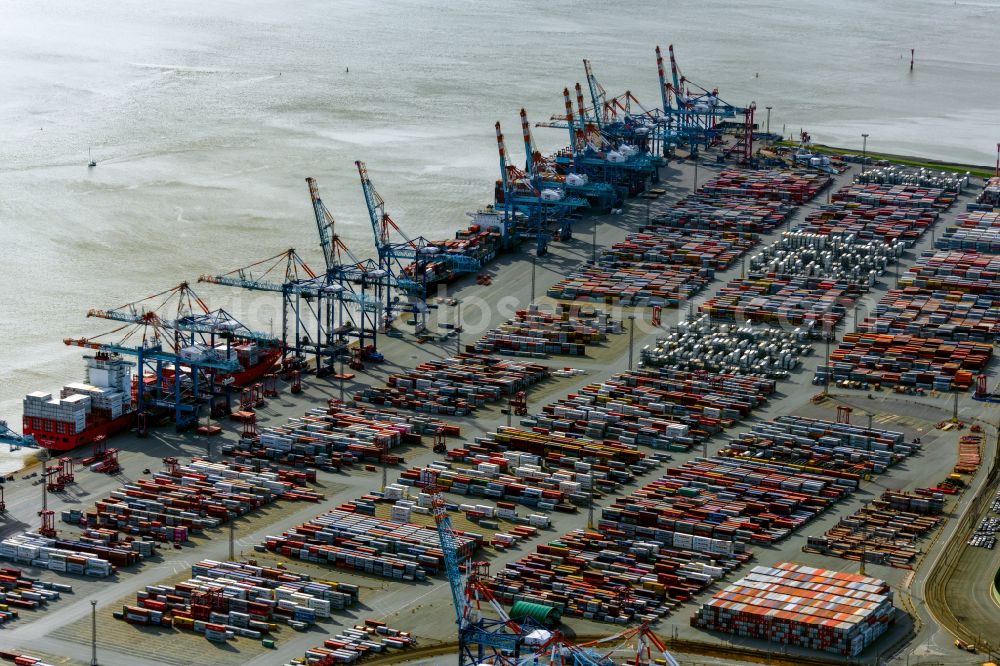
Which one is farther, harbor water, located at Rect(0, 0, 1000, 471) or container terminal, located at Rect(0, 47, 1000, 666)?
harbor water, located at Rect(0, 0, 1000, 471)

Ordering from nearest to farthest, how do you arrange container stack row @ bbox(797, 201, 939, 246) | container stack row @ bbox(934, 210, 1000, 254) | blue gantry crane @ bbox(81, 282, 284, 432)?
blue gantry crane @ bbox(81, 282, 284, 432) < container stack row @ bbox(934, 210, 1000, 254) < container stack row @ bbox(797, 201, 939, 246)

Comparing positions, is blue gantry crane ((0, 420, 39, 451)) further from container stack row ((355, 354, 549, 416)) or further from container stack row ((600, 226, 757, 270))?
container stack row ((600, 226, 757, 270))

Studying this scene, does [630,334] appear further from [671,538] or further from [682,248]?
[671,538]

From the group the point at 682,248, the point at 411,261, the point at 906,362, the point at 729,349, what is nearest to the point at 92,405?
the point at 411,261

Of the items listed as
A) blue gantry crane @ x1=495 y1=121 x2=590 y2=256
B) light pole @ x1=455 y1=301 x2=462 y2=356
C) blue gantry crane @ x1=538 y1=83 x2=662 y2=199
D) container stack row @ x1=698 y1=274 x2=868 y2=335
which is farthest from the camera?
blue gantry crane @ x1=538 y1=83 x2=662 y2=199

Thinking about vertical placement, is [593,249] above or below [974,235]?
below

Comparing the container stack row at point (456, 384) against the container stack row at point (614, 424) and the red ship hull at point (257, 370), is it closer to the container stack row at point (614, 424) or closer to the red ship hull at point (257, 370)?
the container stack row at point (614, 424)

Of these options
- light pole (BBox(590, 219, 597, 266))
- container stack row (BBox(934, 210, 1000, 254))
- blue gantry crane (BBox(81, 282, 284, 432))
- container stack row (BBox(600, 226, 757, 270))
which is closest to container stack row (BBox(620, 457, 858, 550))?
blue gantry crane (BBox(81, 282, 284, 432))
